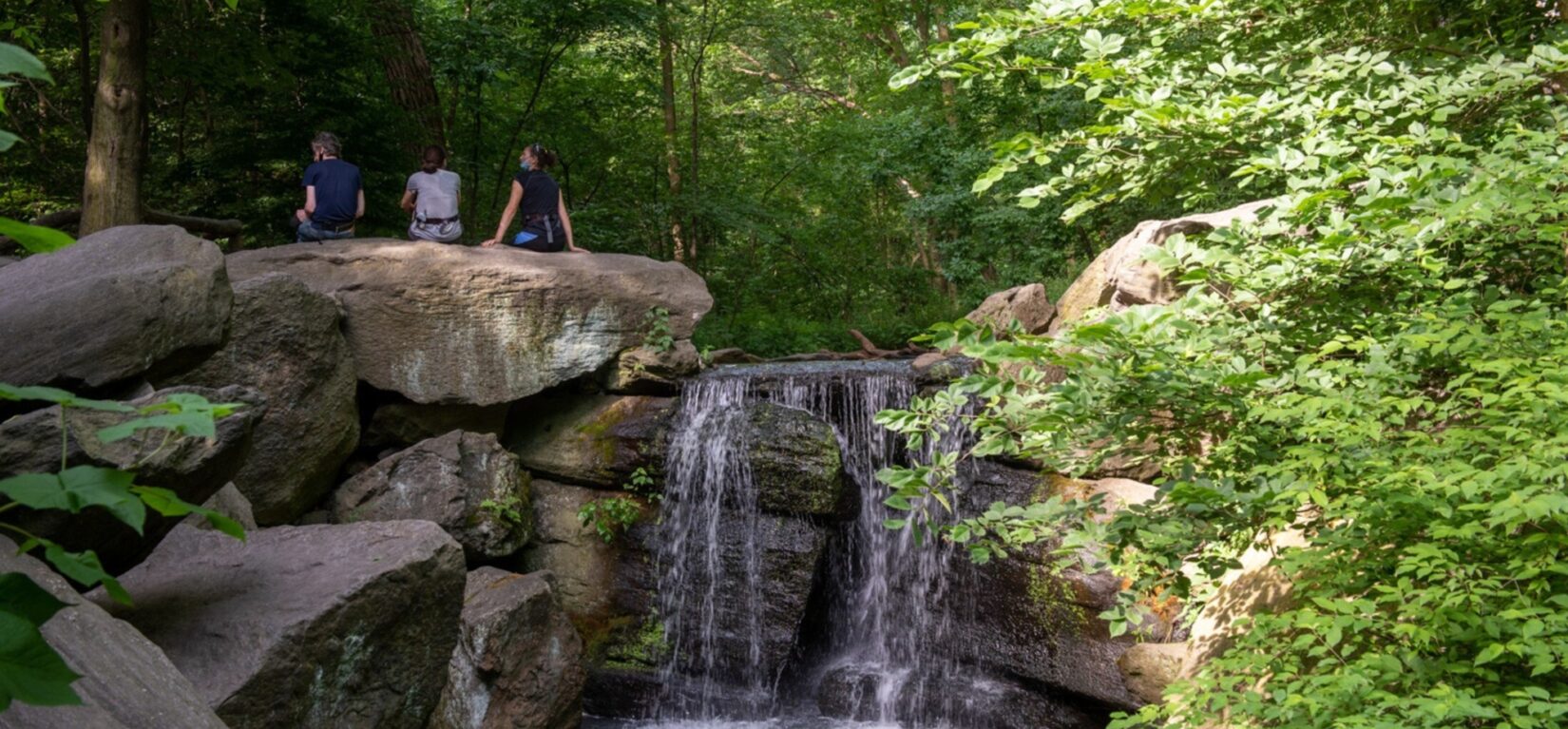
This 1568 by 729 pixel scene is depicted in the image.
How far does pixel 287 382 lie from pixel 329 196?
2.20m

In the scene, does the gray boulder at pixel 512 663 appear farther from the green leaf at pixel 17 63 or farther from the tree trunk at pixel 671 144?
the tree trunk at pixel 671 144

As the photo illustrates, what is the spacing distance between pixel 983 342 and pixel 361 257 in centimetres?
691

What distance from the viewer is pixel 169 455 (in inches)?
175

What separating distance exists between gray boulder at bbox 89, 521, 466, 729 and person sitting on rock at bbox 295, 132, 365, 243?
14.6 feet

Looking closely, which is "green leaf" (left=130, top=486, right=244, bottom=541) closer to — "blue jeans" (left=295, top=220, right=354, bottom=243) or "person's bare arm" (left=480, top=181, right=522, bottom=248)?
"person's bare arm" (left=480, top=181, right=522, bottom=248)

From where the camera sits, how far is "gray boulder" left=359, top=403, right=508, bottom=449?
903 cm

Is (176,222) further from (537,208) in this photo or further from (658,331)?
(658,331)

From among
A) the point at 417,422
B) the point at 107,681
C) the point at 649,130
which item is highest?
the point at 649,130

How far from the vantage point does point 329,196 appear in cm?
928

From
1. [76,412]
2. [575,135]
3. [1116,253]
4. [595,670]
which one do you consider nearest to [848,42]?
[575,135]

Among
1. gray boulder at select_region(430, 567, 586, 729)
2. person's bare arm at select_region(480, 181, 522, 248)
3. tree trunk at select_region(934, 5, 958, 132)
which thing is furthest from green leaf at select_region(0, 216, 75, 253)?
tree trunk at select_region(934, 5, 958, 132)

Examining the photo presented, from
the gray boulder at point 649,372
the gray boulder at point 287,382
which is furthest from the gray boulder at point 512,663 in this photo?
the gray boulder at point 649,372

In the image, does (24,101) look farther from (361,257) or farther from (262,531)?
(262,531)

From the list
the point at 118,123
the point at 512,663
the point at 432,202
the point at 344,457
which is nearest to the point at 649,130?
the point at 432,202
